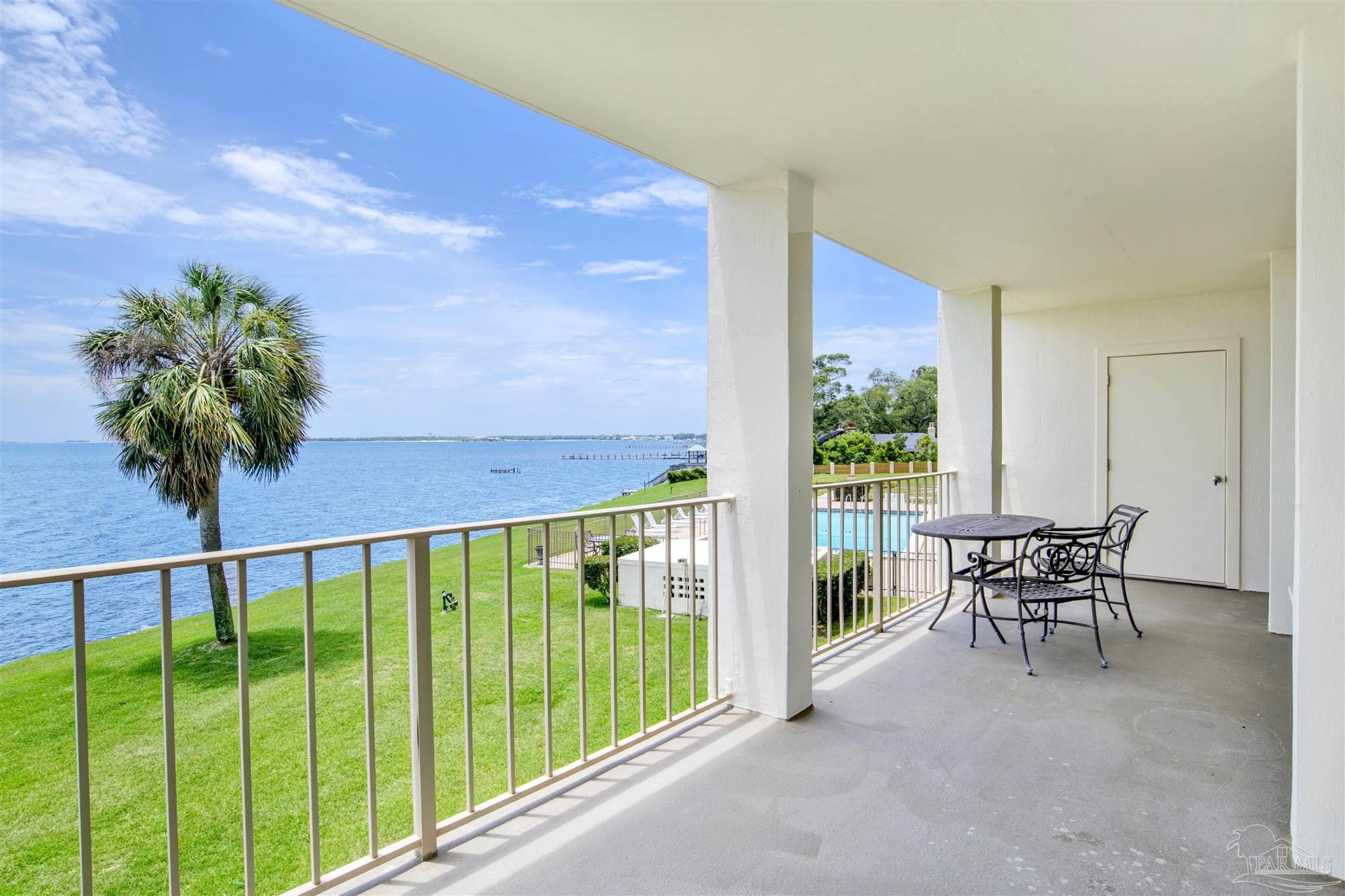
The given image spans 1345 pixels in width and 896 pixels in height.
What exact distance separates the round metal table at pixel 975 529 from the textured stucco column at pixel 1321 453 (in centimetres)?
164

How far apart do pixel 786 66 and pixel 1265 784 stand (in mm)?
2746

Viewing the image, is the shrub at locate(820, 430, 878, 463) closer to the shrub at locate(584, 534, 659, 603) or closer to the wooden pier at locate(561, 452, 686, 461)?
the shrub at locate(584, 534, 659, 603)

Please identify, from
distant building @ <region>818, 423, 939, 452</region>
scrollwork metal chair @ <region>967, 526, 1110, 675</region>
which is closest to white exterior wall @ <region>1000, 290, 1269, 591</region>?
scrollwork metal chair @ <region>967, 526, 1110, 675</region>

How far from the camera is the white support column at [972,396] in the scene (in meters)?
4.84

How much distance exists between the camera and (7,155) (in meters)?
18.4

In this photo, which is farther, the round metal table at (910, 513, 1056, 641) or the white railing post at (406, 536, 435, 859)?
the round metal table at (910, 513, 1056, 641)

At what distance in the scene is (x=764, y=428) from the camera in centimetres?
275

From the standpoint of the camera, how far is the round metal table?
→ 11.6 feet

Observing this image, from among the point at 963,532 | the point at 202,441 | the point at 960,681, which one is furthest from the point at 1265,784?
the point at 202,441

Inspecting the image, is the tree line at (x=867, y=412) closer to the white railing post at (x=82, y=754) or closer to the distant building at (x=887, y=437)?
the distant building at (x=887, y=437)

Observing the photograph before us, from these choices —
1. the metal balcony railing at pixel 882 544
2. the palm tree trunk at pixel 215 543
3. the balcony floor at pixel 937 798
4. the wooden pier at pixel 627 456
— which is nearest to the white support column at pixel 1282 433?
the balcony floor at pixel 937 798

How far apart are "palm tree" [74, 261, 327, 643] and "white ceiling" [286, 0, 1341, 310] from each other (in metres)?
7.05
